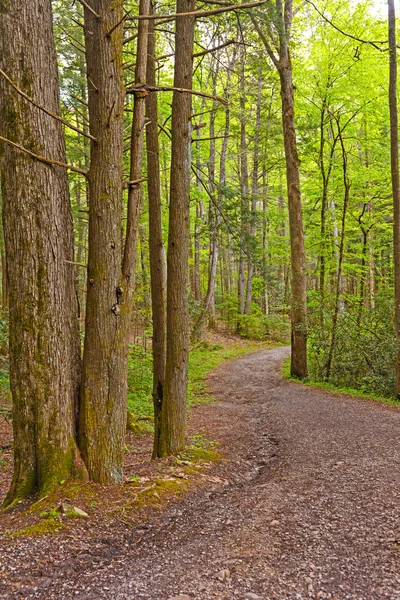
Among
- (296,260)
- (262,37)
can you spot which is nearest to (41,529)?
(262,37)

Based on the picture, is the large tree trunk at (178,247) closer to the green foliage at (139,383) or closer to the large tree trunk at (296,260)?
the green foliage at (139,383)

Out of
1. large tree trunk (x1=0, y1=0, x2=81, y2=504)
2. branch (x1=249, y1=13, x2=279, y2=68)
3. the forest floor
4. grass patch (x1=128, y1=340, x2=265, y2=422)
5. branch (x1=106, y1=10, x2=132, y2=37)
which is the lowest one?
grass patch (x1=128, y1=340, x2=265, y2=422)

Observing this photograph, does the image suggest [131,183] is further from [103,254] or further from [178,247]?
[178,247]

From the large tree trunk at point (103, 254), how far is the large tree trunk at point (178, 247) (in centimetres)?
139

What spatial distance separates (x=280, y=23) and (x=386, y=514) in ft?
22.1

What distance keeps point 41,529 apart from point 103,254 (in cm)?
224

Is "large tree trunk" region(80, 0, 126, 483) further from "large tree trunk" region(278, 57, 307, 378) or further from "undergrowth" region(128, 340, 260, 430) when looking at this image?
"large tree trunk" region(278, 57, 307, 378)

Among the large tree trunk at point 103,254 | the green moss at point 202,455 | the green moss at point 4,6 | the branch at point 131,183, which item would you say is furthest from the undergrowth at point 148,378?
the green moss at point 4,6

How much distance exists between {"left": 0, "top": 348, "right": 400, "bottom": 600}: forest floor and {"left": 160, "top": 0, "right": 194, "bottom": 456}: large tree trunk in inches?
23.2

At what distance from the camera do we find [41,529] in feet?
9.53

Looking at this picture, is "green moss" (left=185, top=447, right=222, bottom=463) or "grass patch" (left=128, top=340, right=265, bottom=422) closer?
"green moss" (left=185, top=447, right=222, bottom=463)

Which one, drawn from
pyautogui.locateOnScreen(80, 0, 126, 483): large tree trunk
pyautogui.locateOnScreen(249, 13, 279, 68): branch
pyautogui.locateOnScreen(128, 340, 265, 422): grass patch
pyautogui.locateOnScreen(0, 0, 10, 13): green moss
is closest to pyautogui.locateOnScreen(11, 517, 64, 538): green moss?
pyautogui.locateOnScreen(80, 0, 126, 483): large tree trunk

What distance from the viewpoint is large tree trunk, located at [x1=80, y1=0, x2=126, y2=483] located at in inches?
143

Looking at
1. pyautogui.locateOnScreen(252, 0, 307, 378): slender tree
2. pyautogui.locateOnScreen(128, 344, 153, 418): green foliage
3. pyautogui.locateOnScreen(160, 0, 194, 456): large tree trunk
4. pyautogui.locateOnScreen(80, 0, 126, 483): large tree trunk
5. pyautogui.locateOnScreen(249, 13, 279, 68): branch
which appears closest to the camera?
pyautogui.locateOnScreen(80, 0, 126, 483): large tree trunk
